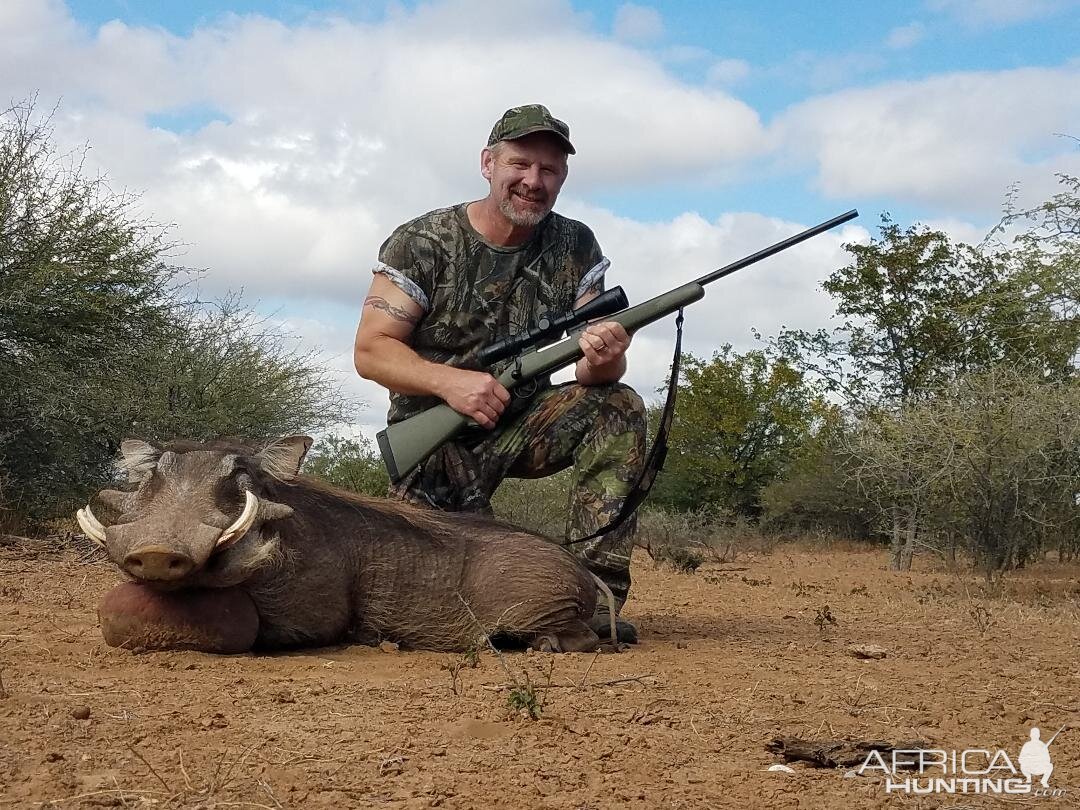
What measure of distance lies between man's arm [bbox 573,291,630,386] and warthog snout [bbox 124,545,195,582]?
2144 mm

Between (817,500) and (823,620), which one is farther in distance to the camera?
(817,500)

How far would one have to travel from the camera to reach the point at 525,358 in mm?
5617

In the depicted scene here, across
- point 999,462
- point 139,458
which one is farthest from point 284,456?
point 999,462

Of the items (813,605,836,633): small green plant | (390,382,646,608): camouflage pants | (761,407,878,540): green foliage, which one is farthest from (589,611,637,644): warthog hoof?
(761,407,878,540): green foliage

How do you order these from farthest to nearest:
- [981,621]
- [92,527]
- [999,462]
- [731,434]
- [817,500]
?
[731,434]
[817,500]
[999,462]
[981,621]
[92,527]

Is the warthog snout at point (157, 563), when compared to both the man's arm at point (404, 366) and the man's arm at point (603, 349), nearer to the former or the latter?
the man's arm at point (404, 366)

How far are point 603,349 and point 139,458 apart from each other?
6.83ft

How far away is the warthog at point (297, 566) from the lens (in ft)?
13.7

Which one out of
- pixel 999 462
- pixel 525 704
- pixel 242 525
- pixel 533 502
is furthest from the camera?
pixel 533 502

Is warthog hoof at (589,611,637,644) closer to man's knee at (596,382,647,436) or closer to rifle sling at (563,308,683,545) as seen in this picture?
rifle sling at (563,308,683,545)

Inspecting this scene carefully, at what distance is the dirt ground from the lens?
8.55ft

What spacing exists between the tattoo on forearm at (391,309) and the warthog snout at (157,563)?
6.80 ft

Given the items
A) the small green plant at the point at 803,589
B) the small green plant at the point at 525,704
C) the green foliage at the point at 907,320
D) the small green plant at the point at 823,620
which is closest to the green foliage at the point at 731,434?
the green foliage at the point at 907,320

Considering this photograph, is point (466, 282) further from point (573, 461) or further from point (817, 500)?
point (817, 500)
